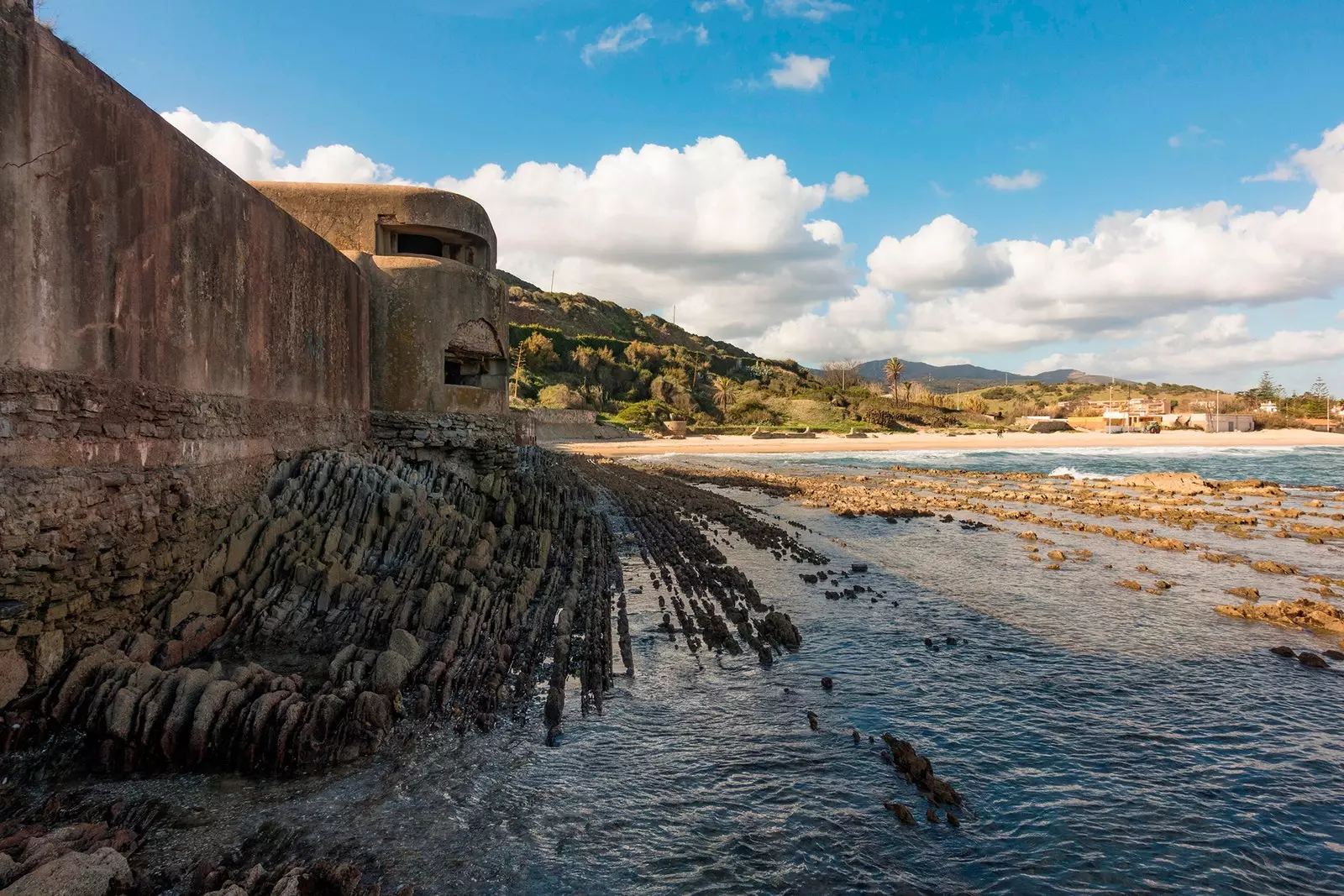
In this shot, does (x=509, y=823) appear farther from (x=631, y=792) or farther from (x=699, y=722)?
(x=699, y=722)

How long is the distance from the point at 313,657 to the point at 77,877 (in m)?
4.12

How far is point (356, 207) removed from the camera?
61.4 feet

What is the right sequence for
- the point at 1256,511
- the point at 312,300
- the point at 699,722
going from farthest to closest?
the point at 1256,511 → the point at 312,300 → the point at 699,722

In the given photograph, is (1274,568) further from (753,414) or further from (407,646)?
(753,414)

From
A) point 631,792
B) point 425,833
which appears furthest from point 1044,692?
point 425,833

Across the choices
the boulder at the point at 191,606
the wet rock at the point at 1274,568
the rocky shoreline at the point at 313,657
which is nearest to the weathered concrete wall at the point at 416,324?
the rocky shoreline at the point at 313,657

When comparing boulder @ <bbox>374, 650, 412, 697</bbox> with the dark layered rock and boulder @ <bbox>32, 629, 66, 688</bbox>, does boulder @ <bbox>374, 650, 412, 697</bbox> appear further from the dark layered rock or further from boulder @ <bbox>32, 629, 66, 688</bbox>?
the dark layered rock

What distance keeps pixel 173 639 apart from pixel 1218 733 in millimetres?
11964

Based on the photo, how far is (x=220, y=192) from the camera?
1038 cm

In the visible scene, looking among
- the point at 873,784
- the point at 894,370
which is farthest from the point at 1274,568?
the point at 894,370

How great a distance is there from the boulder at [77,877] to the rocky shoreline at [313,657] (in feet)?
0.04

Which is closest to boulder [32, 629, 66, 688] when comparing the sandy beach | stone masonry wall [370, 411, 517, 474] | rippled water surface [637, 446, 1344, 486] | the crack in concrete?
the crack in concrete

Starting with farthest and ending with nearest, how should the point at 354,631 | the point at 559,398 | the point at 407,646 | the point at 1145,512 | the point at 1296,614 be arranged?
the point at 559,398 → the point at 1145,512 → the point at 1296,614 → the point at 354,631 → the point at 407,646

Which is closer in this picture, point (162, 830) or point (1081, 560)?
point (162, 830)
